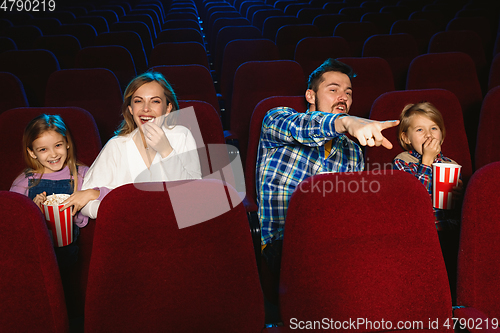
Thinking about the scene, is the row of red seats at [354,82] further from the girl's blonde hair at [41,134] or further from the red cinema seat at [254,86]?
the girl's blonde hair at [41,134]

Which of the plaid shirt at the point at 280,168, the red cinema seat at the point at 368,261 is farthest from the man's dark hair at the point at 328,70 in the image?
the red cinema seat at the point at 368,261

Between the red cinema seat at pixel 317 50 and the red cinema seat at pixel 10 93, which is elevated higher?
the red cinema seat at pixel 317 50

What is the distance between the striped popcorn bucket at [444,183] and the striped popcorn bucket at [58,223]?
21.0 inches

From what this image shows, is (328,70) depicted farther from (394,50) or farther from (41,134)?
(394,50)

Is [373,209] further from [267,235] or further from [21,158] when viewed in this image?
[21,158]

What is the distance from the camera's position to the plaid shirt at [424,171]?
2.23 feet

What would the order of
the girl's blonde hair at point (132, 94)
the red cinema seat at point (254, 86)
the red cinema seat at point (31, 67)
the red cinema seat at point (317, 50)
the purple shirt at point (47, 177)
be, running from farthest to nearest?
the red cinema seat at point (317, 50), the red cinema seat at point (31, 67), the red cinema seat at point (254, 86), the girl's blonde hair at point (132, 94), the purple shirt at point (47, 177)

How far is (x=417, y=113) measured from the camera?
0.75m

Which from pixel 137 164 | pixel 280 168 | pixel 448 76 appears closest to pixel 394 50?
pixel 448 76

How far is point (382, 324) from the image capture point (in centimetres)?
46

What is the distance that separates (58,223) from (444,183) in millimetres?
557

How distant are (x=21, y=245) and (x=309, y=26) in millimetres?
1562

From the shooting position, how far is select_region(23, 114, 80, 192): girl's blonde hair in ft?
2.22

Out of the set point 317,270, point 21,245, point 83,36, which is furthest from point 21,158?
point 83,36
